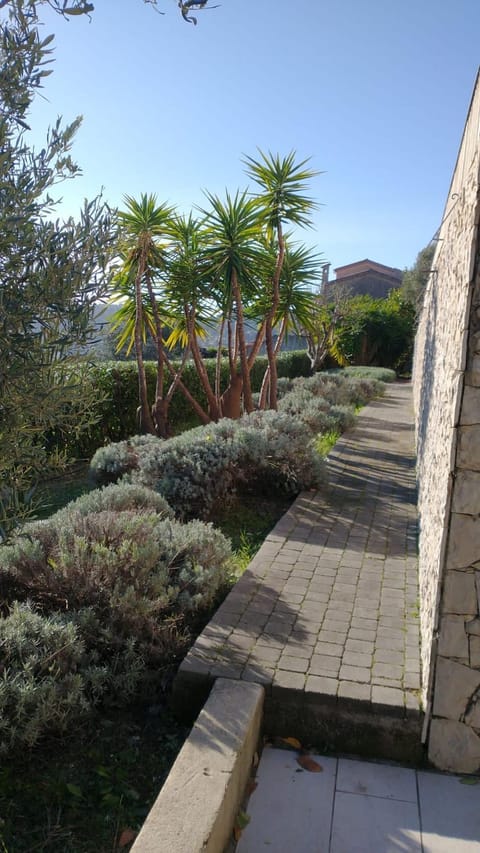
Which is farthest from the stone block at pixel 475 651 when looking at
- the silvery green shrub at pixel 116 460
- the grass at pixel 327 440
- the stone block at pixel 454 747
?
the grass at pixel 327 440

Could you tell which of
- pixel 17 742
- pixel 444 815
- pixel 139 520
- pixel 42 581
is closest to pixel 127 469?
pixel 139 520

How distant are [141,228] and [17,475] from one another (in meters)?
7.10

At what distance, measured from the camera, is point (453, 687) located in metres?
2.84

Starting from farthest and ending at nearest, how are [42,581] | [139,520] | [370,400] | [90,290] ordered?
[370,400] < [139,520] < [42,581] < [90,290]

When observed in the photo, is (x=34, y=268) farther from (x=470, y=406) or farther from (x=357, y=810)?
(x=357, y=810)

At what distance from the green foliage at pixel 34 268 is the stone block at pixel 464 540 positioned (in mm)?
1715

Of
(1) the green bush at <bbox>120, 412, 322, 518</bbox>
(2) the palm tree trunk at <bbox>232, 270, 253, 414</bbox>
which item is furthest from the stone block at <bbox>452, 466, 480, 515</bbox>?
(2) the palm tree trunk at <bbox>232, 270, 253, 414</bbox>

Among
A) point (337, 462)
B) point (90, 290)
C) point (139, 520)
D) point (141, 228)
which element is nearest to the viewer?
point (90, 290)

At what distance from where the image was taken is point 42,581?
3.60m

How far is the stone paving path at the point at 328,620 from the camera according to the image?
307cm

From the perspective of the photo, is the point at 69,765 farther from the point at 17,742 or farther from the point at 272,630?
the point at 272,630

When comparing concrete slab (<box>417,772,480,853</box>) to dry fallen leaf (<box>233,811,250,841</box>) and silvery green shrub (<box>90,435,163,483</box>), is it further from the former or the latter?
silvery green shrub (<box>90,435,163,483</box>)

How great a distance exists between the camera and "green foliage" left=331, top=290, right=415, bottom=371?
27.5m

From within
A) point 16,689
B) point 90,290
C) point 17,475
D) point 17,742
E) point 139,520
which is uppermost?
point 90,290
